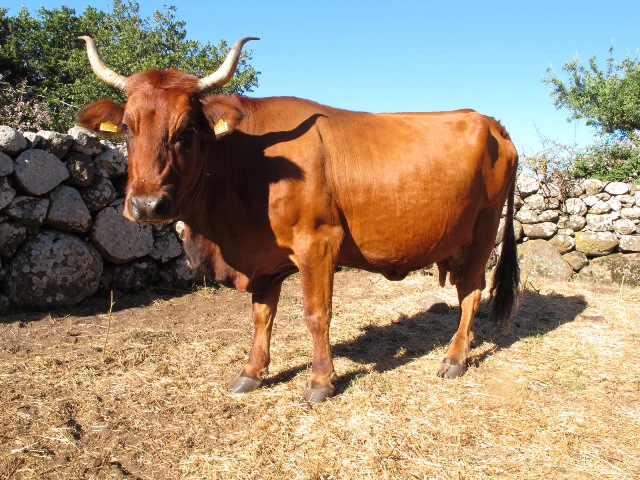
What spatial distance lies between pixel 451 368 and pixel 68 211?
5068 millimetres

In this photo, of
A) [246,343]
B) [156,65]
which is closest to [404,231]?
[246,343]

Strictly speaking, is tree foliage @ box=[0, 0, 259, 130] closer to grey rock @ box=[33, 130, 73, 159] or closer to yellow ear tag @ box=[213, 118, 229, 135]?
grey rock @ box=[33, 130, 73, 159]

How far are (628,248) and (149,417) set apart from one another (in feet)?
30.8

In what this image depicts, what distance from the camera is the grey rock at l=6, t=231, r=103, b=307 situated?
242 inches

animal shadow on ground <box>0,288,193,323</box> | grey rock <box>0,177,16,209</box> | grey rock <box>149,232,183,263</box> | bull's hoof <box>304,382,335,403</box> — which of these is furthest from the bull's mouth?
grey rock <box>149,232,183,263</box>

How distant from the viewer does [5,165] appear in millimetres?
6086

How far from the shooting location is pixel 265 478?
2887 millimetres

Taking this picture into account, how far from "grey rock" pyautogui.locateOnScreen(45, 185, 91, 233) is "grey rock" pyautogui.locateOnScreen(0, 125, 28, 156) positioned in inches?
25.7

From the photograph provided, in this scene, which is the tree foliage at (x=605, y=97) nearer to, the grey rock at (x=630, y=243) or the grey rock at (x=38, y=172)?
the grey rock at (x=630, y=243)

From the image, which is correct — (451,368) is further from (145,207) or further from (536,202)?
(536,202)

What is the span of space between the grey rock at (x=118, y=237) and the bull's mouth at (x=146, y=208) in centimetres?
402

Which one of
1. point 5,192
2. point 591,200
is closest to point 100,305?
point 5,192

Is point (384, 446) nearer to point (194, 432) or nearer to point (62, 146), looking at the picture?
point (194, 432)

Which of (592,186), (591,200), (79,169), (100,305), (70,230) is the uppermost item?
(592,186)
